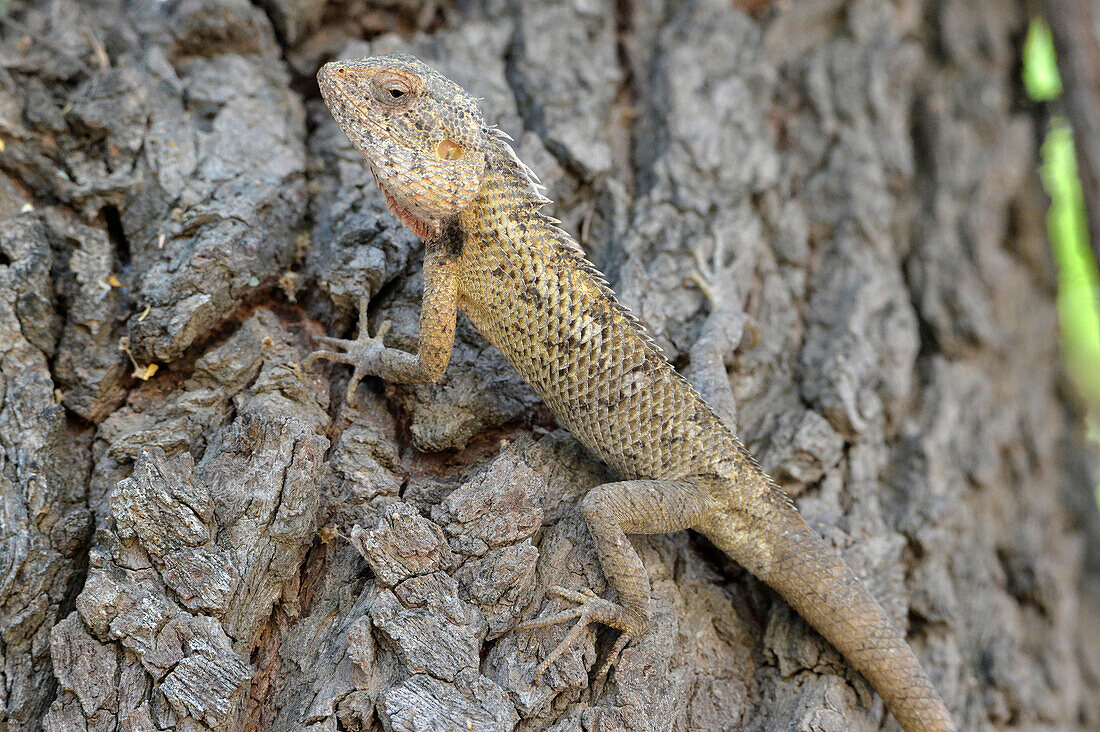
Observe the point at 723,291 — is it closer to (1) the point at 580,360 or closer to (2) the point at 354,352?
(1) the point at 580,360

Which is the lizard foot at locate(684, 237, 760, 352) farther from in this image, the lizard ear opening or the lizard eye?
the lizard eye

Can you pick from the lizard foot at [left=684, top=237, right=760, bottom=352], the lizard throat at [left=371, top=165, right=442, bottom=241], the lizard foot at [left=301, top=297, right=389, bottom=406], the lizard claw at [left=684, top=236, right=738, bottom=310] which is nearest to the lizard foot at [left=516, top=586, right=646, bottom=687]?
the lizard foot at [left=301, top=297, right=389, bottom=406]

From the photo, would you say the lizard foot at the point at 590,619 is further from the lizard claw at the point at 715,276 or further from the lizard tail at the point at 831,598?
the lizard claw at the point at 715,276

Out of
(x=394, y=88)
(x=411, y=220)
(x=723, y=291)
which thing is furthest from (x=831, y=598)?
(x=394, y=88)

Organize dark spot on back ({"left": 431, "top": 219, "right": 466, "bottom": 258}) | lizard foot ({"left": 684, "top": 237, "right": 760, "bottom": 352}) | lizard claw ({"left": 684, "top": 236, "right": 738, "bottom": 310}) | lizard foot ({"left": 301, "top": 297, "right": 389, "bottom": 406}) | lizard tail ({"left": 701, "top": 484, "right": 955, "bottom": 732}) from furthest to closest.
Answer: lizard claw ({"left": 684, "top": 236, "right": 738, "bottom": 310}) < lizard foot ({"left": 684, "top": 237, "right": 760, "bottom": 352}) < dark spot on back ({"left": 431, "top": 219, "right": 466, "bottom": 258}) < lizard foot ({"left": 301, "top": 297, "right": 389, "bottom": 406}) < lizard tail ({"left": 701, "top": 484, "right": 955, "bottom": 732})

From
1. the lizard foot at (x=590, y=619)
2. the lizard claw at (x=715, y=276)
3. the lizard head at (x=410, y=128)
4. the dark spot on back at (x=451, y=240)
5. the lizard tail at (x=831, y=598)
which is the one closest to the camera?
the lizard foot at (x=590, y=619)

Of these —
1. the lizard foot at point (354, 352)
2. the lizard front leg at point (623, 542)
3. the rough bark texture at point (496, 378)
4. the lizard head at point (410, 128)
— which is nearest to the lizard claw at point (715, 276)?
the rough bark texture at point (496, 378)
